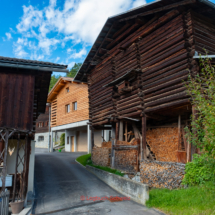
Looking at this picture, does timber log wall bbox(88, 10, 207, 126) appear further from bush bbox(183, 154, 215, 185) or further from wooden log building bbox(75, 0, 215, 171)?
bush bbox(183, 154, 215, 185)

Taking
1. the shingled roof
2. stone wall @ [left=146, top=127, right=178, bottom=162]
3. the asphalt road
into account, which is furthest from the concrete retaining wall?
the shingled roof

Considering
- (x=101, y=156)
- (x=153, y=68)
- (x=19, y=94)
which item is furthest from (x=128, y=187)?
(x=19, y=94)

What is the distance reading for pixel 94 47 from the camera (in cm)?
1528

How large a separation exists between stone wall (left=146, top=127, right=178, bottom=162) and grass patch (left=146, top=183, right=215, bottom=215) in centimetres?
412

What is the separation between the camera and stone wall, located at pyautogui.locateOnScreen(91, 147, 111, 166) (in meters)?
13.1

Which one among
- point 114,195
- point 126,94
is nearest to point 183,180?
point 114,195

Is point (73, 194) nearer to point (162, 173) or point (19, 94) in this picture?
point (162, 173)

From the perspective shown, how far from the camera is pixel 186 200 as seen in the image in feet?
21.3

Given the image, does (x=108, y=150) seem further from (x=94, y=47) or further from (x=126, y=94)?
(x=94, y=47)

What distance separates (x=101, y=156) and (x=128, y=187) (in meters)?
5.38

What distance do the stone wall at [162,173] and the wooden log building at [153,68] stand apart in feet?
3.09

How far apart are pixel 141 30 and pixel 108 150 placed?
7065 millimetres

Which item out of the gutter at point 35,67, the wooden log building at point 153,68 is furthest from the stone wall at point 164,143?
the gutter at point 35,67

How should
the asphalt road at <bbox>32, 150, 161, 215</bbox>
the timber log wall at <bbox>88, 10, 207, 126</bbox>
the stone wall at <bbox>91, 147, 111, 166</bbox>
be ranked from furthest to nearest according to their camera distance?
the stone wall at <bbox>91, 147, 111, 166</bbox>, the timber log wall at <bbox>88, 10, 207, 126</bbox>, the asphalt road at <bbox>32, 150, 161, 215</bbox>
